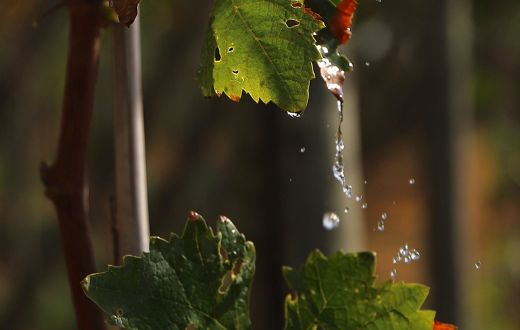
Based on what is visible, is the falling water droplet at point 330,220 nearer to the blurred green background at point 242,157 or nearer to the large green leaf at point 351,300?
the blurred green background at point 242,157

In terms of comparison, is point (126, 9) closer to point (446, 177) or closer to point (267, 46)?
point (267, 46)

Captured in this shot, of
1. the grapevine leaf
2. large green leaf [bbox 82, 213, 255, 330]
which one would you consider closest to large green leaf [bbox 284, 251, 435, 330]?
large green leaf [bbox 82, 213, 255, 330]

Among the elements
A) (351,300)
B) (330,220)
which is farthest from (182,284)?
(330,220)

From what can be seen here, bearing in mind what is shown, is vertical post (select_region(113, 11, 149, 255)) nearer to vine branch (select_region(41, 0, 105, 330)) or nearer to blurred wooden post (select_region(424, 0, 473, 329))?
vine branch (select_region(41, 0, 105, 330))

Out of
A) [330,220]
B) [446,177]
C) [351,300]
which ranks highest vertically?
[351,300]

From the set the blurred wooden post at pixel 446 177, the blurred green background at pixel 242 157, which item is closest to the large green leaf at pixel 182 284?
the blurred green background at pixel 242 157
